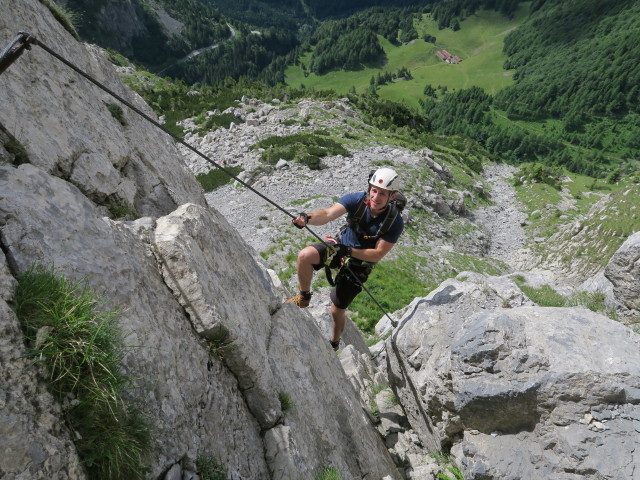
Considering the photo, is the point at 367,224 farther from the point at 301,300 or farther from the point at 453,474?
the point at 453,474

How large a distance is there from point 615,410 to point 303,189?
2595 cm

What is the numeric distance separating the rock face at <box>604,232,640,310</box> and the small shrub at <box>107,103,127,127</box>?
14.6m

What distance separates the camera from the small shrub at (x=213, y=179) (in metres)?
31.0

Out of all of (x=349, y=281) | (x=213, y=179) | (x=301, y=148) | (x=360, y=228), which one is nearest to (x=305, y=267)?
(x=349, y=281)

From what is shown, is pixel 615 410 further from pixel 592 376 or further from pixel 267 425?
pixel 267 425

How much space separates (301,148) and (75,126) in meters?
30.8

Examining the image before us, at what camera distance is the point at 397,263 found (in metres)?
22.2

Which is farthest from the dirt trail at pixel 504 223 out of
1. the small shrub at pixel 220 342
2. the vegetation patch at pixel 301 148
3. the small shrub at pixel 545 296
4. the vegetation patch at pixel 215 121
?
the vegetation patch at pixel 215 121

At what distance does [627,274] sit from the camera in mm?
10633

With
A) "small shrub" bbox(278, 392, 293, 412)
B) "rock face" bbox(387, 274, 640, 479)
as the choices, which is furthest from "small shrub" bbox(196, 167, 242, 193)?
"small shrub" bbox(278, 392, 293, 412)

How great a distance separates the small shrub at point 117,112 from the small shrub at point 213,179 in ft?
80.1

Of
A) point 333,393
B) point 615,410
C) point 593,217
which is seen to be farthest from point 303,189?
point 615,410

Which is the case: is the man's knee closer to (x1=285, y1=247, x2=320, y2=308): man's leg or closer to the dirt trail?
(x1=285, y1=247, x2=320, y2=308): man's leg

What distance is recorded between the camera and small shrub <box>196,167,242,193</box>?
31031mm
